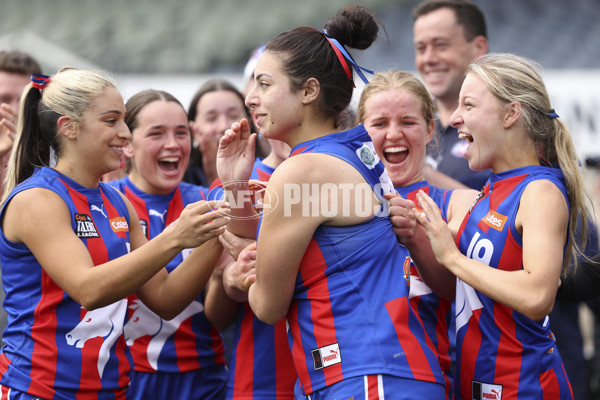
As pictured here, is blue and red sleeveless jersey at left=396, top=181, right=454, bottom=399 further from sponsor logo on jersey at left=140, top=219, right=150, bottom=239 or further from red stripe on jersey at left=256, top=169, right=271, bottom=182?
sponsor logo on jersey at left=140, top=219, right=150, bottom=239

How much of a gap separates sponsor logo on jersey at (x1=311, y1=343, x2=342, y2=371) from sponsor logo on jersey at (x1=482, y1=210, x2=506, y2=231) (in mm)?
778

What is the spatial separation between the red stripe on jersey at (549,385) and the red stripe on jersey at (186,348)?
1.57 meters

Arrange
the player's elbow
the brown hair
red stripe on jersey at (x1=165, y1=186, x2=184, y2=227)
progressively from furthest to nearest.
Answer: red stripe on jersey at (x1=165, y1=186, x2=184, y2=227) → the brown hair → the player's elbow

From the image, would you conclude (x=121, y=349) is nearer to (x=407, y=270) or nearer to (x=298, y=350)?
(x=298, y=350)

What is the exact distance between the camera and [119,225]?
2.88 m

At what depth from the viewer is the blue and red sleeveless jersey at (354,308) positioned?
7.54 ft

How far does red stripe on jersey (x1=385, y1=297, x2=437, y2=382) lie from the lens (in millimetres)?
2314

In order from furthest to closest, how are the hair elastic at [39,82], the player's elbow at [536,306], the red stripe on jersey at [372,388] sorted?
the hair elastic at [39,82], the player's elbow at [536,306], the red stripe on jersey at [372,388]

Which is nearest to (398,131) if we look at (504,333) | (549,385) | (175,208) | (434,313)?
(434,313)

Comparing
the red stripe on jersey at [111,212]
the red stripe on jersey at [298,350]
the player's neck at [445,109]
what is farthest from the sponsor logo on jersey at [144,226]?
the player's neck at [445,109]

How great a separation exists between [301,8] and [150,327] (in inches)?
403

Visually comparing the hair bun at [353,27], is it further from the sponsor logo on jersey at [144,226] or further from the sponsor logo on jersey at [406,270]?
the sponsor logo on jersey at [144,226]

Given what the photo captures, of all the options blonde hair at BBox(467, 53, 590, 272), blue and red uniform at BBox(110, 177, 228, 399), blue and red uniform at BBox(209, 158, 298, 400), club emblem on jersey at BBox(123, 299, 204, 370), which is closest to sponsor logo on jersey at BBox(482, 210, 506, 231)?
blonde hair at BBox(467, 53, 590, 272)

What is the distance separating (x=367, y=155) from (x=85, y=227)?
112cm
